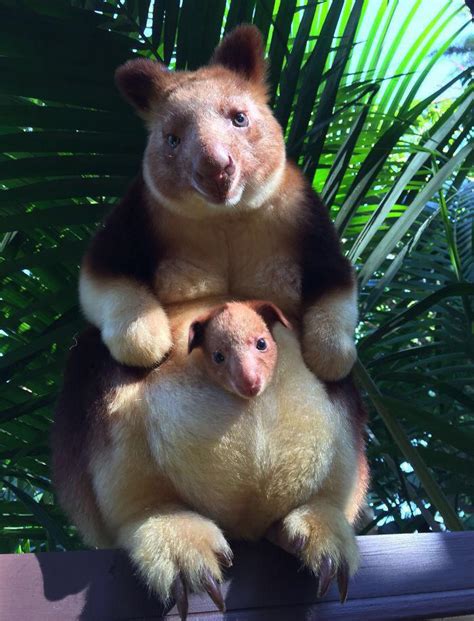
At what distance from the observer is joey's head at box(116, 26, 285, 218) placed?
1.83 m

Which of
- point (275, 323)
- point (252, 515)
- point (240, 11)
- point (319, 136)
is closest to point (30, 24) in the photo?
point (240, 11)

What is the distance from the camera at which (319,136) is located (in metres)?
2.33

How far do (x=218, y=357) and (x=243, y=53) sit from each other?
35.2 inches

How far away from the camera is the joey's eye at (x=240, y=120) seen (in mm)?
2029

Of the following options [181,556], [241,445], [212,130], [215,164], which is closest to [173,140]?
[212,130]

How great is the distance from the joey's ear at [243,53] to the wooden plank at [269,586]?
1.21m

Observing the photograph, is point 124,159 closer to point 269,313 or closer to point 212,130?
point 212,130

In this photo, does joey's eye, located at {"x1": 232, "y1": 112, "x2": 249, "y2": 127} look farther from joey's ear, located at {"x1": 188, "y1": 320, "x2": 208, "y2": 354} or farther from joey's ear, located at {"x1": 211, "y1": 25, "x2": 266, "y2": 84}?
A: joey's ear, located at {"x1": 188, "y1": 320, "x2": 208, "y2": 354}

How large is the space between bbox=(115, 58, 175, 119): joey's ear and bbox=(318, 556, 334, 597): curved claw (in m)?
1.21

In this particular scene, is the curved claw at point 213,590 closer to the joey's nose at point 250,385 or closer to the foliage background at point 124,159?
the joey's nose at point 250,385

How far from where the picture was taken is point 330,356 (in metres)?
1.85

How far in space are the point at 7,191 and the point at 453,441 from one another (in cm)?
134

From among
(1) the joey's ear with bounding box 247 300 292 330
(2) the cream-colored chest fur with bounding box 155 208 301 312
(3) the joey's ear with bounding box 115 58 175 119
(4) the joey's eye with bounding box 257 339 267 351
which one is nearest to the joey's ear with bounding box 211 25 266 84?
(3) the joey's ear with bounding box 115 58 175 119

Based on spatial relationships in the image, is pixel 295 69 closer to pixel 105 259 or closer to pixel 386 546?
pixel 105 259
